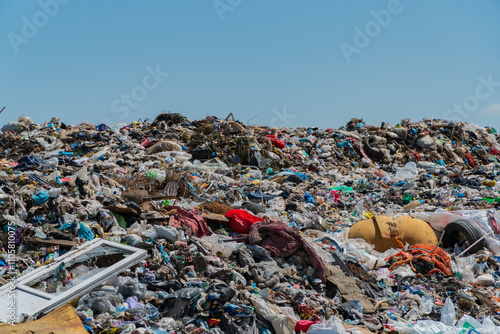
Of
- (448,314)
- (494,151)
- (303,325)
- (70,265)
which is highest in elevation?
(494,151)

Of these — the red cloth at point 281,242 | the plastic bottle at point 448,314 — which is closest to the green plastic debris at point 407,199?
the red cloth at point 281,242

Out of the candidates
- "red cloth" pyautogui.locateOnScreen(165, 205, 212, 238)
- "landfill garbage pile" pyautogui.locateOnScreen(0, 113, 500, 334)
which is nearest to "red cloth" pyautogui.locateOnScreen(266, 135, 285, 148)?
"landfill garbage pile" pyautogui.locateOnScreen(0, 113, 500, 334)

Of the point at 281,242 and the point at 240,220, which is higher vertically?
the point at 240,220

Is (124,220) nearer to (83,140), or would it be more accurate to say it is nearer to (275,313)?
(275,313)

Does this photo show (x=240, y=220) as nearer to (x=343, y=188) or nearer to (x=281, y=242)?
(x=281, y=242)

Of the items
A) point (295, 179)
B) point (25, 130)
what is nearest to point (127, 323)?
point (295, 179)

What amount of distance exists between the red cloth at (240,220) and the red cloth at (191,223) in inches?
14.9

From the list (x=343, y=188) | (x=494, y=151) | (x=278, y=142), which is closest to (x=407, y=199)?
(x=343, y=188)

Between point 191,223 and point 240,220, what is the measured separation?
691 millimetres

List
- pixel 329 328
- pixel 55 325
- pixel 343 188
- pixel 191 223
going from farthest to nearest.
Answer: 1. pixel 343 188
2. pixel 191 223
3. pixel 329 328
4. pixel 55 325

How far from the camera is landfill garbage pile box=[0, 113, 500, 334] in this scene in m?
4.02

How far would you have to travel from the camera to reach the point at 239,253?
525cm

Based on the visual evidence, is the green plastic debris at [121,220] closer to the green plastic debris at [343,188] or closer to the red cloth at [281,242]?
the red cloth at [281,242]

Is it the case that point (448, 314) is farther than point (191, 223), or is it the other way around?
point (191, 223)
